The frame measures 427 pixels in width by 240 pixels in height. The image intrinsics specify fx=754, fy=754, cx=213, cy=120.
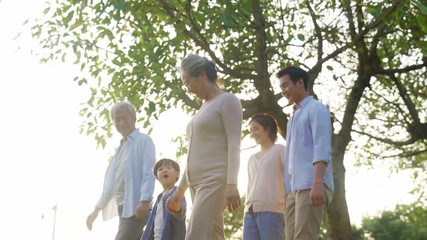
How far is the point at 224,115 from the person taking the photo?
504 cm

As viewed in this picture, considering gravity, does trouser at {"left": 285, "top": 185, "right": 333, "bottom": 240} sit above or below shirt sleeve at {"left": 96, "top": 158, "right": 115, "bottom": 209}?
below

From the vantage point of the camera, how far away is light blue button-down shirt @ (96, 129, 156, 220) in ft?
21.7

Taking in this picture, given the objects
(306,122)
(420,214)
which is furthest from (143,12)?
(420,214)

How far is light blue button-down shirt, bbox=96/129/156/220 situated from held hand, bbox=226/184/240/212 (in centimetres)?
185

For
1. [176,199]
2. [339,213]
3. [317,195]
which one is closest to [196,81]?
[176,199]

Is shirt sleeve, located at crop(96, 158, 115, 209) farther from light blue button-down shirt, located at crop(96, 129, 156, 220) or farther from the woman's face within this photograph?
the woman's face

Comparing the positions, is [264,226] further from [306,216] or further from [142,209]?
[306,216]

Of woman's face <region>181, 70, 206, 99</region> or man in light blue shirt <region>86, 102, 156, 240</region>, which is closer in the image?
woman's face <region>181, 70, 206, 99</region>

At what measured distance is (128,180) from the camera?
679 cm

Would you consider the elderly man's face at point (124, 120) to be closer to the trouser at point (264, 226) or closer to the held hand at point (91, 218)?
the held hand at point (91, 218)

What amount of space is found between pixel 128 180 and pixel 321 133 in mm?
2165

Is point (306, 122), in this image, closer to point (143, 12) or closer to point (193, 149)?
point (193, 149)

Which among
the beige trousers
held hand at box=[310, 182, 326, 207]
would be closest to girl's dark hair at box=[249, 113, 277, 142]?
held hand at box=[310, 182, 326, 207]

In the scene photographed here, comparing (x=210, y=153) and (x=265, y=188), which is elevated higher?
(x=265, y=188)
